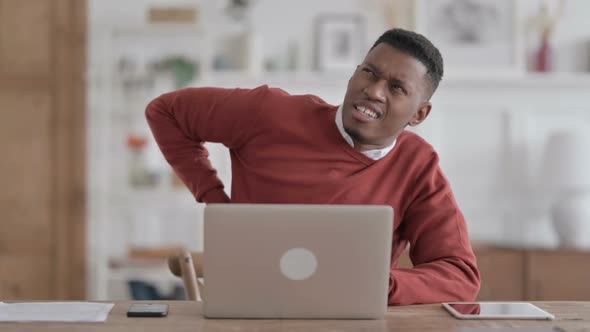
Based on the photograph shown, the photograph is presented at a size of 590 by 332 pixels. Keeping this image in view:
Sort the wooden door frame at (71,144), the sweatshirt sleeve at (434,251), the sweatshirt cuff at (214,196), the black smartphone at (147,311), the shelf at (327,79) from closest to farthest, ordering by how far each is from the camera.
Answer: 1. the black smartphone at (147,311)
2. the sweatshirt sleeve at (434,251)
3. the sweatshirt cuff at (214,196)
4. the shelf at (327,79)
5. the wooden door frame at (71,144)

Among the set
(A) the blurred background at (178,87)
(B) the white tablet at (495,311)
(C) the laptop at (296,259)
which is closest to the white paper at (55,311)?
(C) the laptop at (296,259)

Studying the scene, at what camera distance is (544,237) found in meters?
4.44

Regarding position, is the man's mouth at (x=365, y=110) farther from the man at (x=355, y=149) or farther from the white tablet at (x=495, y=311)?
the white tablet at (x=495, y=311)

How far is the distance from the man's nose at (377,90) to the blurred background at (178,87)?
2.49 meters

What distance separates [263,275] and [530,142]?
328 cm

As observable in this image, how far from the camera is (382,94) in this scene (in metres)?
1.89

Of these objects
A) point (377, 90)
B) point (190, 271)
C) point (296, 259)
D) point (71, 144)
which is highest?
point (377, 90)

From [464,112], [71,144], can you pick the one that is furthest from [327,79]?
[71,144]

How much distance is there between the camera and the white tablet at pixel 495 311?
1545 mm

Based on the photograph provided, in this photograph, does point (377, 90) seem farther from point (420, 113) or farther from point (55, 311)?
point (55, 311)

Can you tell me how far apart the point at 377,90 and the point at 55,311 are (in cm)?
85

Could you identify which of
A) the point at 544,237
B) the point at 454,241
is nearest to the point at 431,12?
the point at 544,237

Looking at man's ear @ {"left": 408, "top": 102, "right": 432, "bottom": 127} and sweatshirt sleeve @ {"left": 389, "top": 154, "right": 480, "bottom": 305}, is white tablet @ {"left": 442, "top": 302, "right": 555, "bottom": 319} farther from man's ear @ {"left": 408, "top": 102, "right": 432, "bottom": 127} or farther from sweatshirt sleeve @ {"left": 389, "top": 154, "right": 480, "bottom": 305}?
man's ear @ {"left": 408, "top": 102, "right": 432, "bottom": 127}

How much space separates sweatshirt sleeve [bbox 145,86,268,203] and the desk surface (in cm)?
58
